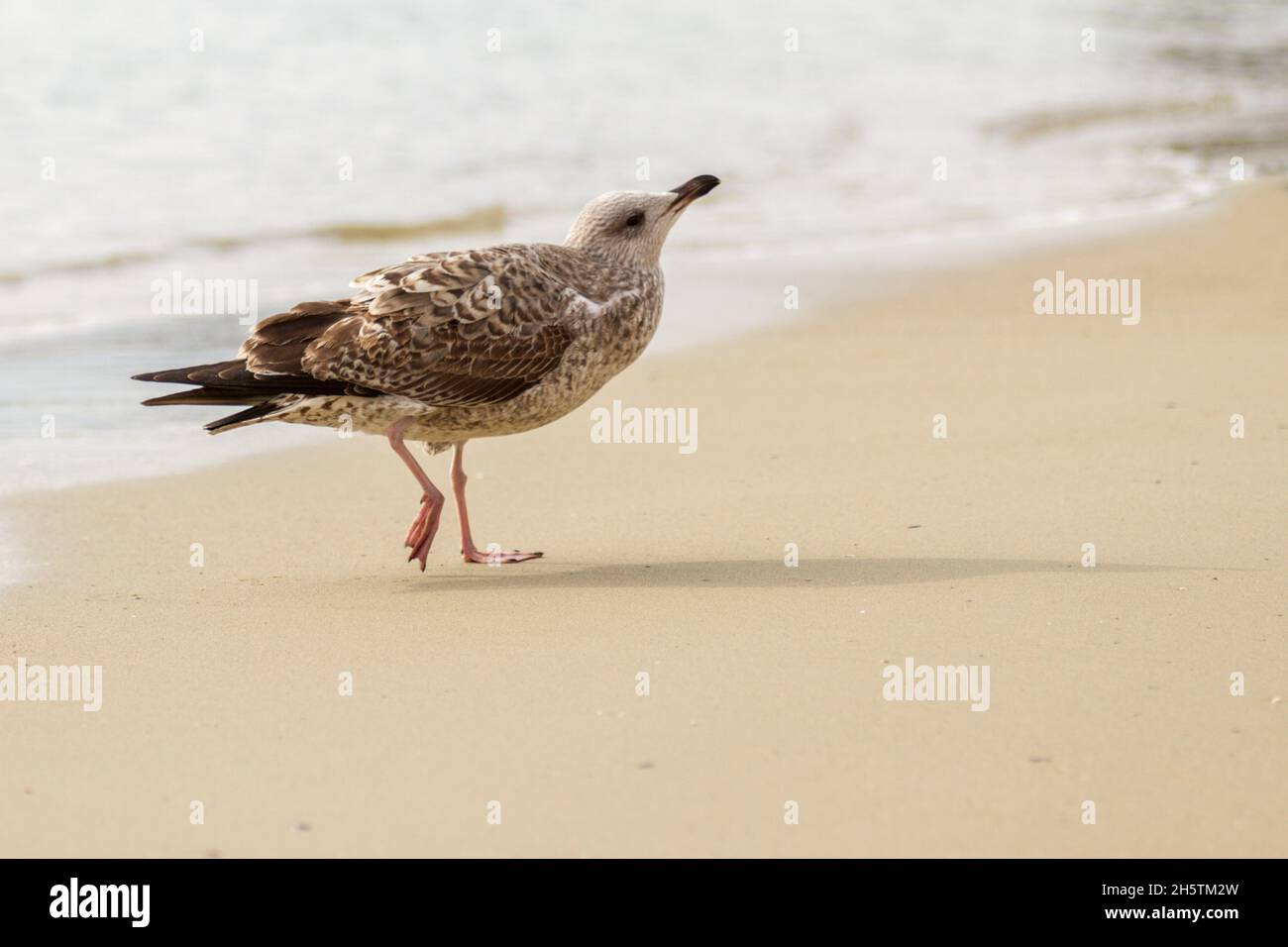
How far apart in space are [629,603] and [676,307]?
18.6ft

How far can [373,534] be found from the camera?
6617 millimetres

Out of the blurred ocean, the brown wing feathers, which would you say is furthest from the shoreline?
the brown wing feathers

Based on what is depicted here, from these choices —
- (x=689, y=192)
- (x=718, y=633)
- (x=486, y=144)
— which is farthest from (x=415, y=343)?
(x=486, y=144)

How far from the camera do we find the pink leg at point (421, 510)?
5.99 meters

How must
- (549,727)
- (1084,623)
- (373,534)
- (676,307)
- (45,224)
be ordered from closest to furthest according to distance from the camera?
(549,727) → (1084,623) → (373,534) → (676,307) → (45,224)

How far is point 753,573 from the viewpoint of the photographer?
5871 mm

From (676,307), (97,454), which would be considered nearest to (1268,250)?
(676,307)

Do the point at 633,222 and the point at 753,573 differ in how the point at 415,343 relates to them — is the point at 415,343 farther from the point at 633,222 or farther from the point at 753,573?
the point at 753,573

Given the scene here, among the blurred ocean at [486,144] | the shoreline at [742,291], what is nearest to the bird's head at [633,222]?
the shoreline at [742,291]

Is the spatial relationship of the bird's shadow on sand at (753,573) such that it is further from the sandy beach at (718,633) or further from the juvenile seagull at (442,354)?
the juvenile seagull at (442,354)

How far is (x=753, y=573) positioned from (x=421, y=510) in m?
1.27

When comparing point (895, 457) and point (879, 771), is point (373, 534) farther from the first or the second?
point (879, 771)

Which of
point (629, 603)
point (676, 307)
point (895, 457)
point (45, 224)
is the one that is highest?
point (45, 224)

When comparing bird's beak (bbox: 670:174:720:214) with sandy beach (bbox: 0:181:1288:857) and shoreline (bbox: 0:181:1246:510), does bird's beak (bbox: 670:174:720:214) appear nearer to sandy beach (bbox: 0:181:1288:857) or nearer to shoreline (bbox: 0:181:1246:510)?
sandy beach (bbox: 0:181:1288:857)
